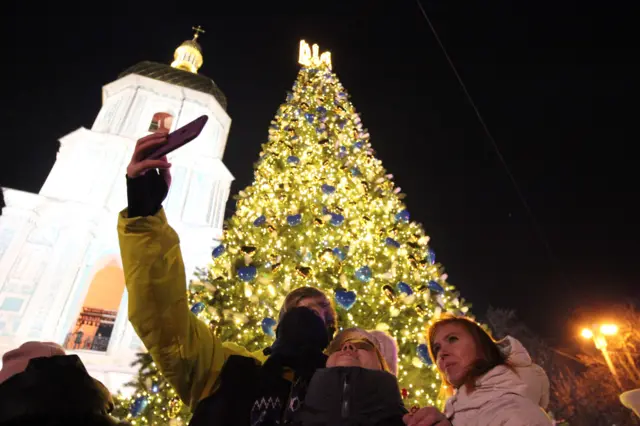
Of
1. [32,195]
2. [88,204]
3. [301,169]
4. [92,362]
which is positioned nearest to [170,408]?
[301,169]

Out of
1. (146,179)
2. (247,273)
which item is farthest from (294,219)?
(146,179)

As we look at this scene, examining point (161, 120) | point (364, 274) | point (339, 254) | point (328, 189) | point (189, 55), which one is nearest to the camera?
point (364, 274)

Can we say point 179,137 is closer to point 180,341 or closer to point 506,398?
point 180,341

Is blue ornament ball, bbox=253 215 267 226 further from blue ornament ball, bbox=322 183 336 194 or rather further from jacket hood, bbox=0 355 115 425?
jacket hood, bbox=0 355 115 425

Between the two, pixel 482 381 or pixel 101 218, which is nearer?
pixel 482 381

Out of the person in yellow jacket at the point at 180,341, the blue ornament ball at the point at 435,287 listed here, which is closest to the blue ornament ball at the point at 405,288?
the blue ornament ball at the point at 435,287

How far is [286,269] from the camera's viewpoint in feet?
16.6

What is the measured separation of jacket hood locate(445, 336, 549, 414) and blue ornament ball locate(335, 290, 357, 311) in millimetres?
2163

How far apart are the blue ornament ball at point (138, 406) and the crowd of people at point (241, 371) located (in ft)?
8.58

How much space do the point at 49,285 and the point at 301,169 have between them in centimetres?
1018

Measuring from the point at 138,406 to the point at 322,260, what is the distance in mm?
2838

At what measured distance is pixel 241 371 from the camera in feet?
7.05

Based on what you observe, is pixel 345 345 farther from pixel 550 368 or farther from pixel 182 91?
pixel 550 368

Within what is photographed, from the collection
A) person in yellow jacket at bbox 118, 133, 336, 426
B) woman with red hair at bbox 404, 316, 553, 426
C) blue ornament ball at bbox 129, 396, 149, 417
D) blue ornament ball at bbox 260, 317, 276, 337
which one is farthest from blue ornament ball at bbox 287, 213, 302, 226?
person in yellow jacket at bbox 118, 133, 336, 426
